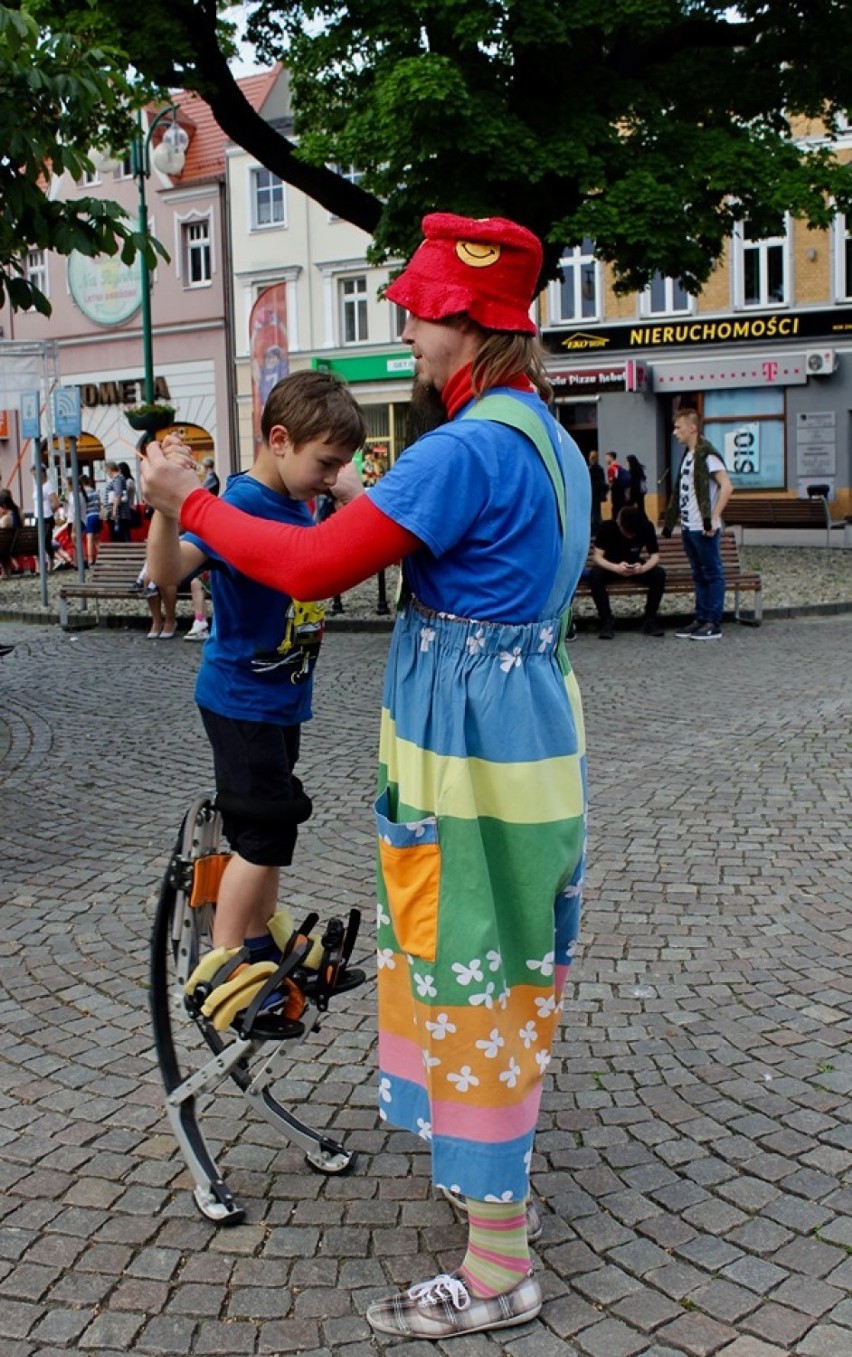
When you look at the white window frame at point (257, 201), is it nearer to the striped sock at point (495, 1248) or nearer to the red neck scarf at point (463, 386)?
the red neck scarf at point (463, 386)

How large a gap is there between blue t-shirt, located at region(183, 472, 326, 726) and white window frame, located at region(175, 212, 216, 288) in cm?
3878

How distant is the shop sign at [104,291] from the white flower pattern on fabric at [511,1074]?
40038mm

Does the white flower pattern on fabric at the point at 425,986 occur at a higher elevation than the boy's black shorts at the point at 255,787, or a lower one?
lower

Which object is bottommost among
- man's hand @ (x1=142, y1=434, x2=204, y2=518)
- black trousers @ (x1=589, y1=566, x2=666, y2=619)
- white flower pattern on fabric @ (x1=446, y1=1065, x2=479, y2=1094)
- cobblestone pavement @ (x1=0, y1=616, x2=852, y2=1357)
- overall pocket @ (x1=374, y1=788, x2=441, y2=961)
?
cobblestone pavement @ (x1=0, y1=616, x2=852, y2=1357)

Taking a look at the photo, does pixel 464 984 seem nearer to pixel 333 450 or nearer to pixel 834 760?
pixel 333 450

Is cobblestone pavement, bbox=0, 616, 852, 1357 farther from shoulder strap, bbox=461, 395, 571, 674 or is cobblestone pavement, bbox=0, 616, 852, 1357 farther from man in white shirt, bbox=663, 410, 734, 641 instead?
man in white shirt, bbox=663, 410, 734, 641

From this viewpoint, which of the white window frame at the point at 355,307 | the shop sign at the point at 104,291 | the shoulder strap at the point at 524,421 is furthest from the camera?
the shop sign at the point at 104,291

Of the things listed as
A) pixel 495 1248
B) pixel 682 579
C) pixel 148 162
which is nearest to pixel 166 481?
pixel 495 1248

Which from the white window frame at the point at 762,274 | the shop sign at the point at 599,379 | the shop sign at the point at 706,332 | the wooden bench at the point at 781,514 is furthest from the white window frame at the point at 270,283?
the wooden bench at the point at 781,514

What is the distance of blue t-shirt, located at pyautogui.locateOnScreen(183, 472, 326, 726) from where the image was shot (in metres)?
2.96

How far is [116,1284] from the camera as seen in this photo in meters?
2.69

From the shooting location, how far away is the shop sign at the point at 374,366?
36.9m

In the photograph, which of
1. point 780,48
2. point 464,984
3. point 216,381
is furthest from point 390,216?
point 216,381

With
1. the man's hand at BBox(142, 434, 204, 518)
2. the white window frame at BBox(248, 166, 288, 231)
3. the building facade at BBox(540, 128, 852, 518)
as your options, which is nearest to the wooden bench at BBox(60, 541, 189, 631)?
the man's hand at BBox(142, 434, 204, 518)
